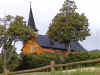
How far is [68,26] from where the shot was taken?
39906 mm

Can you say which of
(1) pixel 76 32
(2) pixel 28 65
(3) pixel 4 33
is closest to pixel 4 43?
(3) pixel 4 33

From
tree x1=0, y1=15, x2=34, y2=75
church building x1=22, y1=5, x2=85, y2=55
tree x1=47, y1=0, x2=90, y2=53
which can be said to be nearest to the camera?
tree x1=0, y1=15, x2=34, y2=75

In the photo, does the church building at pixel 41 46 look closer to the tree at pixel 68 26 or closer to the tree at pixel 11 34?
the tree at pixel 68 26

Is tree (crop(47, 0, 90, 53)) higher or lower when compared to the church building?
higher

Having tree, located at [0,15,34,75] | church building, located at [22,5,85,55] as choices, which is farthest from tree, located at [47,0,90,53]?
tree, located at [0,15,34,75]

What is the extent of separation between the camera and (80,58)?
31031mm

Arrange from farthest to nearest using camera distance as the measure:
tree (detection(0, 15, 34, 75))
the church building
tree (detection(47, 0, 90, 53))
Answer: the church building → tree (detection(47, 0, 90, 53)) → tree (detection(0, 15, 34, 75))

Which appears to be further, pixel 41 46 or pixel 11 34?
pixel 41 46

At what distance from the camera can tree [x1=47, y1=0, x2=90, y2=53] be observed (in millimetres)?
40312

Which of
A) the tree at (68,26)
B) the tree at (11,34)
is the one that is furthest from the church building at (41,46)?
the tree at (11,34)

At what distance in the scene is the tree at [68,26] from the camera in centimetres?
4031

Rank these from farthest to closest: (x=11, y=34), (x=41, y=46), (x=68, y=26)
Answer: (x=41, y=46)
(x=68, y=26)
(x=11, y=34)

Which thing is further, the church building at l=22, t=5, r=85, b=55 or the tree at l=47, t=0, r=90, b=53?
the church building at l=22, t=5, r=85, b=55

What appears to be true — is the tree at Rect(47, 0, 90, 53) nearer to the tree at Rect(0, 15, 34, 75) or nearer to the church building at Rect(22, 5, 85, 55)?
the church building at Rect(22, 5, 85, 55)
